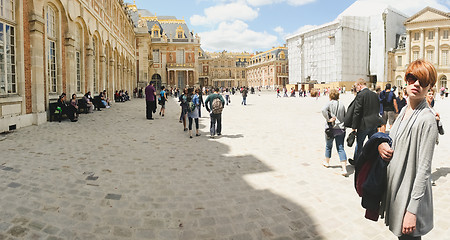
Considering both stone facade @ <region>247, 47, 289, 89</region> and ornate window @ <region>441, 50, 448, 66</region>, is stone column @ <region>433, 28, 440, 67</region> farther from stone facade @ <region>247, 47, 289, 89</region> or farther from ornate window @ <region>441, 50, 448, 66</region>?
stone facade @ <region>247, 47, 289, 89</region>

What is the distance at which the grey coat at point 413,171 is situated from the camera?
73.9 inches

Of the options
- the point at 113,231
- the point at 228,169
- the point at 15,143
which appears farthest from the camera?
the point at 15,143

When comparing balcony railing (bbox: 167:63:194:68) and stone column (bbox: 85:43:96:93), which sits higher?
balcony railing (bbox: 167:63:194:68)

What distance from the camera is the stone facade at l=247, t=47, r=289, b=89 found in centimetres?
8006

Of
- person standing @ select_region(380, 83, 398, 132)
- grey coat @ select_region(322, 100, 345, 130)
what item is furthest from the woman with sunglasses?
person standing @ select_region(380, 83, 398, 132)

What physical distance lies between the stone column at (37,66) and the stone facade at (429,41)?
173 feet

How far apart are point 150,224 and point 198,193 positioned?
1.04 metres

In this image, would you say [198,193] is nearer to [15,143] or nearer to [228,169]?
[228,169]

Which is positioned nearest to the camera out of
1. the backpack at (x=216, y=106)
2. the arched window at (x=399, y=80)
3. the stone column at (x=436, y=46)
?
the backpack at (x=216, y=106)

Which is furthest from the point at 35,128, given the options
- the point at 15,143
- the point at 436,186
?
the point at 436,186

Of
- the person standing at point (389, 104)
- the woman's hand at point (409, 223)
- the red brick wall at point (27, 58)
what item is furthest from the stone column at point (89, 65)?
the woman's hand at point (409, 223)

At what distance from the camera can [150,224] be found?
3352 millimetres

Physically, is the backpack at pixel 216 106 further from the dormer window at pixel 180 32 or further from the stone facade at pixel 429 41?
the stone facade at pixel 429 41

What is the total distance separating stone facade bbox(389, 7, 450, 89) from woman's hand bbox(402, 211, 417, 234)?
55.6m
